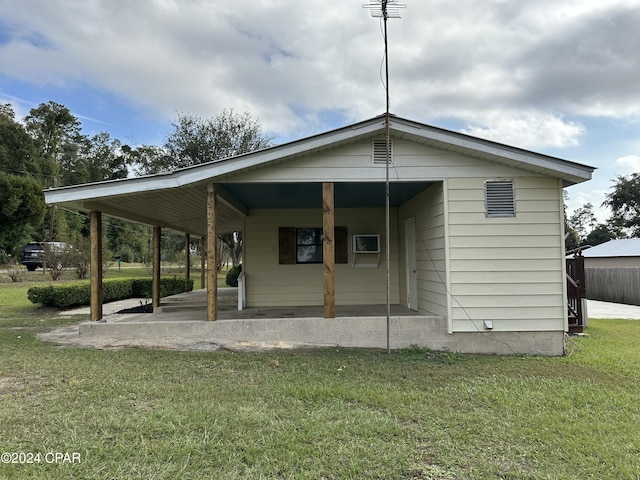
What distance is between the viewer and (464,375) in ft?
15.4

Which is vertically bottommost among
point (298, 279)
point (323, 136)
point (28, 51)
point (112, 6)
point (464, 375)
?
point (464, 375)

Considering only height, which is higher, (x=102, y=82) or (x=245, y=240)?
(x=102, y=82)

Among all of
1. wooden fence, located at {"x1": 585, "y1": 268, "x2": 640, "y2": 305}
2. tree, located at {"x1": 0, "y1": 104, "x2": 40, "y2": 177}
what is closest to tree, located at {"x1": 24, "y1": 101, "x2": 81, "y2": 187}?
tree, located at {"x1": 0, "y1": 104, "x2": 40, "y2": 177}

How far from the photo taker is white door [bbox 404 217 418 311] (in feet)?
25.0

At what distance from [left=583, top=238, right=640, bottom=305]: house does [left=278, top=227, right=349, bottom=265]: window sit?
444 inches

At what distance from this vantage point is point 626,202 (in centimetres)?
3716

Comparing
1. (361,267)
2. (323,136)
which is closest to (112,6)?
(323,136)

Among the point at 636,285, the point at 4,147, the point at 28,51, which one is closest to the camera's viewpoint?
the point at 636,285

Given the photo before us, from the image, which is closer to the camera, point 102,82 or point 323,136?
point 323,136

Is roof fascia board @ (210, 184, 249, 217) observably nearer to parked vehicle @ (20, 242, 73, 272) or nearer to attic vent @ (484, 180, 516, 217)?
attic vent @ (484, 180, 516, 217)

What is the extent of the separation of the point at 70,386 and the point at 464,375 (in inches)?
167

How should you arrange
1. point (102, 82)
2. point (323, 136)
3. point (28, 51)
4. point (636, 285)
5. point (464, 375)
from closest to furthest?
1. point (464, 375)
2. point (323, 136)
3. point (636, 285)
4. point (28, 51)
5. point (102, 82)

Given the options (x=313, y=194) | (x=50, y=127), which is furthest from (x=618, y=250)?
(x=50, y=127)

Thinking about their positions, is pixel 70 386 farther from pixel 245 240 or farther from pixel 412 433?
Result: pixel 245 240
